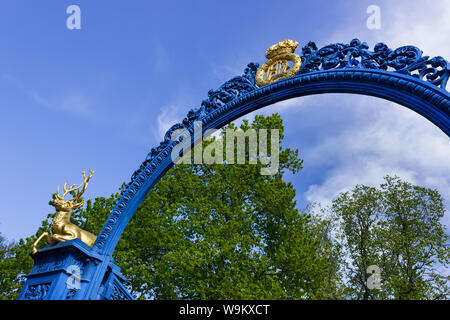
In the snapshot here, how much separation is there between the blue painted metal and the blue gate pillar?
0.04ft

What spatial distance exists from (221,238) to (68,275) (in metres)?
6.08

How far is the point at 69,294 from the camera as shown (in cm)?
366

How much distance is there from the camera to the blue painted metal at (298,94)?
308 centimetres

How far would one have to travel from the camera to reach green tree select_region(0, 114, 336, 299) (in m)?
8.95

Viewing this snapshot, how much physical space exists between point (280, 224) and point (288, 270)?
150cm

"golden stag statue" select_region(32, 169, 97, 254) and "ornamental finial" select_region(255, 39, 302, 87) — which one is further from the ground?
"ornamental finial" select_region(255, 39, 302, 87)
